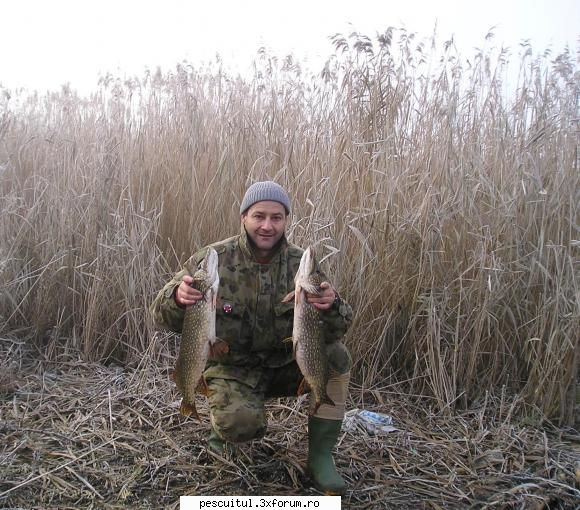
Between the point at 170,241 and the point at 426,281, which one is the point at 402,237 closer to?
the point at 426,281

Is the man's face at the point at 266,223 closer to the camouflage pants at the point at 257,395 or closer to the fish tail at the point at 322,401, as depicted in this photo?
the camouflage pants at the point at 257,395

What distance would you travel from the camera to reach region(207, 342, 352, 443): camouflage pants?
220 centimetres

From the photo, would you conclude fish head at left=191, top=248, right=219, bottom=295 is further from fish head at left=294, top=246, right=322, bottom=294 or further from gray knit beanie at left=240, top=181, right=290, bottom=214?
gray knit beanie at left=240, top=181, right=290, bottom=214

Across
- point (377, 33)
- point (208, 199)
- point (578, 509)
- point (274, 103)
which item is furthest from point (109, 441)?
point (377, 33)

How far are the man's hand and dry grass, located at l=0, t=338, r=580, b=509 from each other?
0.79 m

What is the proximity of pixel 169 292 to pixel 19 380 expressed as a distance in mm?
1391

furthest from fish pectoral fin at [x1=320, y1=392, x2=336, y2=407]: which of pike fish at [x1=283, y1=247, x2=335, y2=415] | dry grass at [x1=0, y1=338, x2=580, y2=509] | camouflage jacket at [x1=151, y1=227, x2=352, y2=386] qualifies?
dry grass at [x1=0, y1=338, x2=580, y2=509]

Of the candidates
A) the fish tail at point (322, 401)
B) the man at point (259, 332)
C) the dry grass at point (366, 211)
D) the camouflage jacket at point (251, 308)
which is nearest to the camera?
the fish tail at point (322, 401)

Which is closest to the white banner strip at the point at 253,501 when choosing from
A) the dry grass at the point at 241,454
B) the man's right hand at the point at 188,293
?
the dry grass at the point at 241,454

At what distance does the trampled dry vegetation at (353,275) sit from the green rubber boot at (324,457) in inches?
3.8

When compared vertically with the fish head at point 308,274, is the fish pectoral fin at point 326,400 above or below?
below

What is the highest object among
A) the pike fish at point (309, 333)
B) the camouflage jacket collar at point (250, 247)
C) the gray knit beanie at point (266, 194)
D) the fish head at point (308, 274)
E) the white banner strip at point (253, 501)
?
the gray knit beanie at point (266, 194)

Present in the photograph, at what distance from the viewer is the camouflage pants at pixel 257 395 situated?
2199mm

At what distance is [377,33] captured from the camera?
11.1ft
